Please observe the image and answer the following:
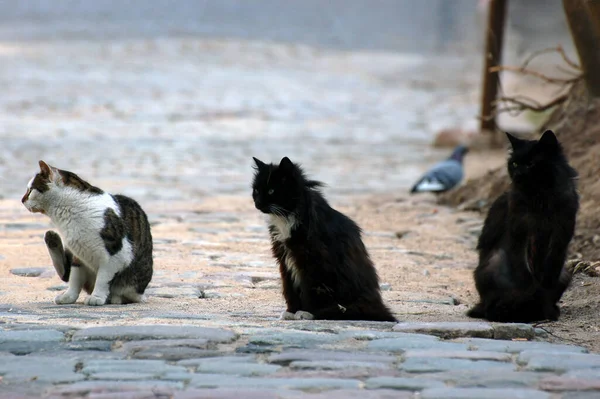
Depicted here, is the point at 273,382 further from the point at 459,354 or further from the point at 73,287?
the point at 73,287

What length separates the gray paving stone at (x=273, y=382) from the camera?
12.5ft

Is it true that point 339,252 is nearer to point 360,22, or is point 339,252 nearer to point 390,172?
point 390,172

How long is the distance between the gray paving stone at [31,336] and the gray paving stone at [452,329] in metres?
1.66

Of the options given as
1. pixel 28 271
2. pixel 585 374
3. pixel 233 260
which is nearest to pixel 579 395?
pixel 585 374

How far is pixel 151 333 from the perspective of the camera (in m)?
4.57

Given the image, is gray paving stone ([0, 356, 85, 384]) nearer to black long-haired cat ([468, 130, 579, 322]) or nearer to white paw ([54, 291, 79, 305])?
white paw ([54, 291, 79, 305])

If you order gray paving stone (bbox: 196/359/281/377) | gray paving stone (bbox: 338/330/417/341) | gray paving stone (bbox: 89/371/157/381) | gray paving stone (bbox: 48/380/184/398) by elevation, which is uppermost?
gray paving stone (bbox: 338/330/417/341)

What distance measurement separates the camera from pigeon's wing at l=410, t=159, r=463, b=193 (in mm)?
11680

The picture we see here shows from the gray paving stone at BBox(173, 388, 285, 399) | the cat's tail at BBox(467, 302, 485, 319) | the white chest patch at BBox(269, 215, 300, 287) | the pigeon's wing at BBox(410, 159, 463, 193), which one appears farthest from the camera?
the pigeon's wing at BBox(410, 159, 463, 193)

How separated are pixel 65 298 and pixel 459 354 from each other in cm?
255

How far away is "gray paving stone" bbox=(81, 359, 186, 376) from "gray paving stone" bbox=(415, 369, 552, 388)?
105 centimetres

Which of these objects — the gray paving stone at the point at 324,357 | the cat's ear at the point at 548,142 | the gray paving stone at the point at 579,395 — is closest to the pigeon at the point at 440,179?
the cat's ear at the point at 548,142

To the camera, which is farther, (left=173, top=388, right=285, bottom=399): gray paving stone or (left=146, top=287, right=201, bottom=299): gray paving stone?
(left=146, top=287, right=201, bottom=299): gray paving stone

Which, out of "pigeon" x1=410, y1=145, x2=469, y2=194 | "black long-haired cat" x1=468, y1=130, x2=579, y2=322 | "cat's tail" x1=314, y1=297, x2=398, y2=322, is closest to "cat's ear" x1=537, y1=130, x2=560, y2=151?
"black long-haired cat" x1=468, y1=130, x2=579, y2=322
